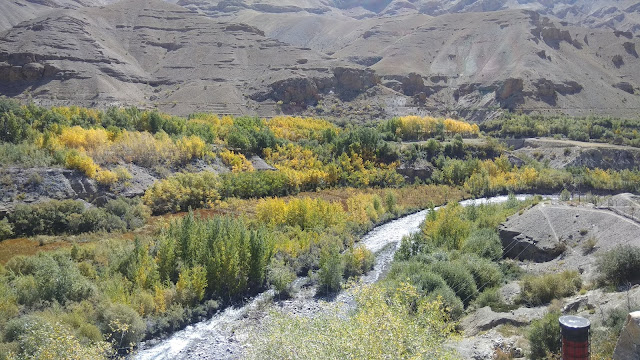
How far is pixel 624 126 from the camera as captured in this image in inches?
2992

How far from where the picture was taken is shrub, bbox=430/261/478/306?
2153 cm

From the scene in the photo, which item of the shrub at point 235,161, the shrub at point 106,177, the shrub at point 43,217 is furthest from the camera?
the shrub at point 235,161

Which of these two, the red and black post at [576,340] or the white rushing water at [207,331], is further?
the white rushing water at [207,331]

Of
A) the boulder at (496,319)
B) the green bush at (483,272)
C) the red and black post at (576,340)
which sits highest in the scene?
the red and black post at (576,340)

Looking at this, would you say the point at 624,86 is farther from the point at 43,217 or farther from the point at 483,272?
the point at 43,217

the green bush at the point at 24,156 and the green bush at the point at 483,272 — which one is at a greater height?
the green bush at the point at 483,272

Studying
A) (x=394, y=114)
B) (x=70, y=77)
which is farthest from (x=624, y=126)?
(x=70, y=77)

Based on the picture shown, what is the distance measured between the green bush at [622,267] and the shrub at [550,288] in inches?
47.9

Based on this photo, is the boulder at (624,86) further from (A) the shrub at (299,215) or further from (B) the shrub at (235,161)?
(A) the shrub at (299,215)

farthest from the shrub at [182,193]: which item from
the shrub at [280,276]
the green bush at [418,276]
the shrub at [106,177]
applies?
the green bush at [418,276]

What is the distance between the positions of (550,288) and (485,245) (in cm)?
730

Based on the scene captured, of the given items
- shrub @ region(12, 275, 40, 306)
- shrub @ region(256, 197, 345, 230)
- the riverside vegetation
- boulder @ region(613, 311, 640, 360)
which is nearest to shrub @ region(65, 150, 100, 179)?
the riverside vegetation

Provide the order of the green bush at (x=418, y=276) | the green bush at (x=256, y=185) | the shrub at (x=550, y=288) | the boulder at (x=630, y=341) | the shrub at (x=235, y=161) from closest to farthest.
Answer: the boulder at (x=630, y=341)
the shrub at (x=550, y=288)
the green bush at (x=418, y=276)
the green bush at (x=256, y=185)
the shrub at (x=235, y=161)

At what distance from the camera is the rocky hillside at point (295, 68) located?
92.0 meters
